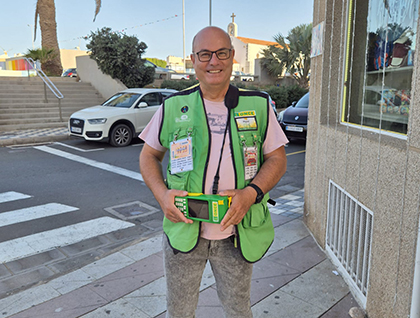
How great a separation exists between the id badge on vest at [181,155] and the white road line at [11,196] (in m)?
4.87

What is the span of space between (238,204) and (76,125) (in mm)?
10011

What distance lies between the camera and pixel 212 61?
70.2 inches

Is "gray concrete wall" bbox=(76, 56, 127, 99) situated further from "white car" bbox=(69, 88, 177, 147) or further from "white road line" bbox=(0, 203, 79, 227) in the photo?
"white road line" bbox=(0, 203, 79, 227)

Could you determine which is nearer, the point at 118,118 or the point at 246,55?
the point at 118,118

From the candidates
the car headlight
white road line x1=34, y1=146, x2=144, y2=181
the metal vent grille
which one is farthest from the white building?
the metal vent grille

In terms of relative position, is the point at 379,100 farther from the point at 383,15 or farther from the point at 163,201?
the point at 163,201

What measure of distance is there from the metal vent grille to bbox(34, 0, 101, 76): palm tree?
20866 mm

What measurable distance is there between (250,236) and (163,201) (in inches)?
17.8

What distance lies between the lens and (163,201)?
5.94ft

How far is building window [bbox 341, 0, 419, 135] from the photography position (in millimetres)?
2678

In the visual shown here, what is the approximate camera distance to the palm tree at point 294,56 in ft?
88.4

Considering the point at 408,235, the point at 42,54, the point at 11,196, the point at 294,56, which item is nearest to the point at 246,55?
the point at 294,56

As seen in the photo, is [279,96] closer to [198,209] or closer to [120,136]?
[120,136]

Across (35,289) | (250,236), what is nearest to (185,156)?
(250,236)
